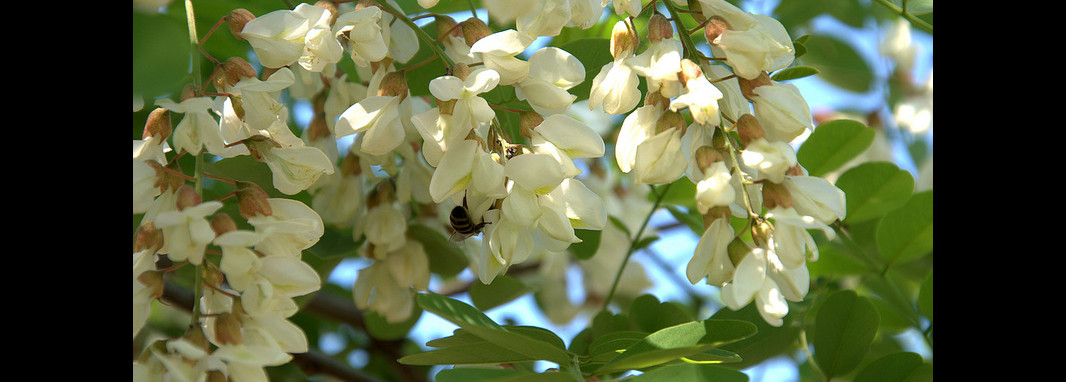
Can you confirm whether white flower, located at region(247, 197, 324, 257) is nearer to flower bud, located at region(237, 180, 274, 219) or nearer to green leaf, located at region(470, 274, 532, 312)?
flower bud, located at region(237, 180, 274, 219)

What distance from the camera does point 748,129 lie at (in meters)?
0.59

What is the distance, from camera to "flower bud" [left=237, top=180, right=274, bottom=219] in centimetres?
62

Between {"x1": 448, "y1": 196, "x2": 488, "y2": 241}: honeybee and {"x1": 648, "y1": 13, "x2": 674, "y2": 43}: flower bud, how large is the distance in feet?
0.63

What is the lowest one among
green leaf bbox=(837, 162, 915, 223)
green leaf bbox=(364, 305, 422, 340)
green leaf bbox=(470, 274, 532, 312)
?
green leaf bbox=(364, 305, 422, 340)

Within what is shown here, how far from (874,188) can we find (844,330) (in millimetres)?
202

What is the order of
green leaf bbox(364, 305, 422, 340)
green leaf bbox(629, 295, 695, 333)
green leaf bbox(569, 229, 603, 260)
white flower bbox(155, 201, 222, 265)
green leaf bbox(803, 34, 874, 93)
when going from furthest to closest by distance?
green leaf bbox(803, 34, 874, 93) → green leaf bbox(364, 305, 422, 340) → green leaf bbox(569, 229, 603, 260) → green leaf bbox(629, 295, 695, 333) → white flower bbox(155, 201, 222, 265)

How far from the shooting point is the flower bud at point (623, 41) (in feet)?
2.11

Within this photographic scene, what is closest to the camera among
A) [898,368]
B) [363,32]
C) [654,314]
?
[363,32]

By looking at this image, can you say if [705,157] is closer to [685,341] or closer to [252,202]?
[685,341]

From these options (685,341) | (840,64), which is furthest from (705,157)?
(840,64)

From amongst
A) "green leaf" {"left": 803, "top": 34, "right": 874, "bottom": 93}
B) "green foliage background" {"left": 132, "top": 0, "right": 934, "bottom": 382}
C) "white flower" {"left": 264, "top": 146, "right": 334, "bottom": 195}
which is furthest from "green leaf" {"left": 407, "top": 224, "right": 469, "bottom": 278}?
"green leaf" {"left": 803, "top": 34, "right": 874, "bottom": 93}

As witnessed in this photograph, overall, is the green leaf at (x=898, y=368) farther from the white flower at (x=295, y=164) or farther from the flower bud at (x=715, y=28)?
the white flower at (x=295, y=164)

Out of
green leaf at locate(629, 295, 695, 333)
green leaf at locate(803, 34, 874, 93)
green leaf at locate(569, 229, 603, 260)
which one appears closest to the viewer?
green leaf at locate(629, 295, 695, 333)

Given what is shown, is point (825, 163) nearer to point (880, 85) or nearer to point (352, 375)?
point (352, 375)
